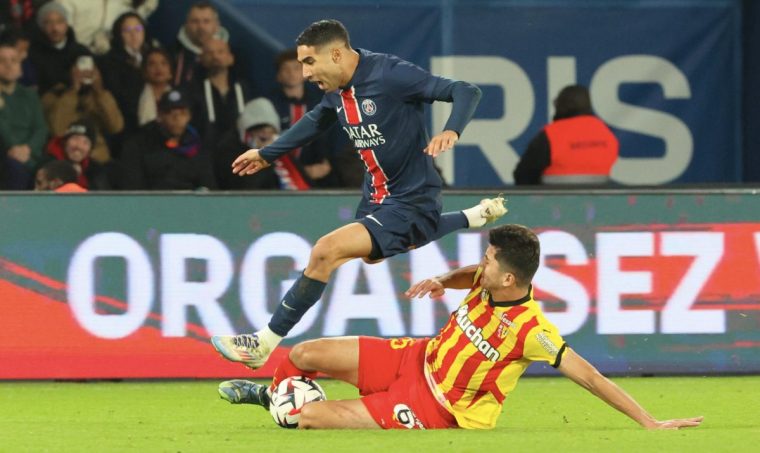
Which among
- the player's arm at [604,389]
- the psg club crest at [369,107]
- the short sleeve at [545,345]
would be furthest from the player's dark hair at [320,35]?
the player's arm at [604,389]

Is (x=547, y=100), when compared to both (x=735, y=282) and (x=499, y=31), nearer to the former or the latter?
(x=499, y=31)

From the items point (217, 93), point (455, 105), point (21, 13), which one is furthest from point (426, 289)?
point (21, 13)

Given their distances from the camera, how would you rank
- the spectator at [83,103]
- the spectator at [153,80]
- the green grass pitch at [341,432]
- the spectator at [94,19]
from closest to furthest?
the green grass pitch at [341,432], the spectator at [83,103], the spectator at [153,80], the spectator at [94,19]

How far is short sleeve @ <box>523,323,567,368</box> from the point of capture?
24.7 feet

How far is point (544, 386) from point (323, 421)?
9.59 ft

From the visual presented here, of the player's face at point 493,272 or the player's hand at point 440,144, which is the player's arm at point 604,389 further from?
the player's hand at point 440,144

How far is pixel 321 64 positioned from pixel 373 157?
0.56m

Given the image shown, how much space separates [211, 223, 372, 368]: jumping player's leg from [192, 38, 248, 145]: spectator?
459 centimetres

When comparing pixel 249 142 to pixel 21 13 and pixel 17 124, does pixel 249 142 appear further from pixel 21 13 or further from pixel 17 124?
pixel 21 13

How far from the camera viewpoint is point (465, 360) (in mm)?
7715

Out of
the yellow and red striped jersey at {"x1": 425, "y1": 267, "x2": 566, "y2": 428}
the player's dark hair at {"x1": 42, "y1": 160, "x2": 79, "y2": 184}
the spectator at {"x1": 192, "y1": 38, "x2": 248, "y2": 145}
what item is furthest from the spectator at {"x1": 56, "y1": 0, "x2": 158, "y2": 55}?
the yellow and red striped jersey at {"x1": 425, "y1": 267, "x2": 566, "y2": 428}

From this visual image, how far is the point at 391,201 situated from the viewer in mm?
8664

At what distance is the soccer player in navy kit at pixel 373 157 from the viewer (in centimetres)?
847

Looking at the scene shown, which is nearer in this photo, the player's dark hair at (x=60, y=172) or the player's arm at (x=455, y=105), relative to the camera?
the player's arm at (x=455, y=105)
